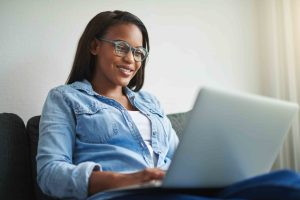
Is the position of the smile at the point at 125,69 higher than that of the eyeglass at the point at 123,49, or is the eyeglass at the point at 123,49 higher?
the eyeglass at the point at 123,49

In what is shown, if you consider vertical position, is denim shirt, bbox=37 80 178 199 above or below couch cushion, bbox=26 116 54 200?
above

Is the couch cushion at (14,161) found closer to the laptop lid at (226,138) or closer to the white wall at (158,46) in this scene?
the white wall at (158,46)

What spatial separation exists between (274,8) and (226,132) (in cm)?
147

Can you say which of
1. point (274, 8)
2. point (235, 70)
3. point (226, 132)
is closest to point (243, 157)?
point (226, 132)

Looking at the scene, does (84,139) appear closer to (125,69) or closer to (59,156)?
(59,156)

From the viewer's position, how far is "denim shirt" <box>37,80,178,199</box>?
A: 881mm

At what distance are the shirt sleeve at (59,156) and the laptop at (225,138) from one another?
0.23m

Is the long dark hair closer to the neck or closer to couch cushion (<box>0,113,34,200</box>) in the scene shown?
the neck

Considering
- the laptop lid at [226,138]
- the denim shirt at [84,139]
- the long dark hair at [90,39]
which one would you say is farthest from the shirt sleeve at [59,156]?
the laptop lid at [226,138]

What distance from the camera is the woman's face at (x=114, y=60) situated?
1176 mm

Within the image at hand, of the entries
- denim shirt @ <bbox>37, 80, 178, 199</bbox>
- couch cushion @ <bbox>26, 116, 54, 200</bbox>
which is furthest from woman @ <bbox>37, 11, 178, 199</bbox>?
couch cushion @ <bbox>26, 116, 54, 200</bbox>

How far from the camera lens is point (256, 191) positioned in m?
0.62

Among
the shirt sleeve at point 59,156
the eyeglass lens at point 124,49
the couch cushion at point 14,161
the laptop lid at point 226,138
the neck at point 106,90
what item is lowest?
the couch cushion at point 14,161

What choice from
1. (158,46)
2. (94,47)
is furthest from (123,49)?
(158,46)
